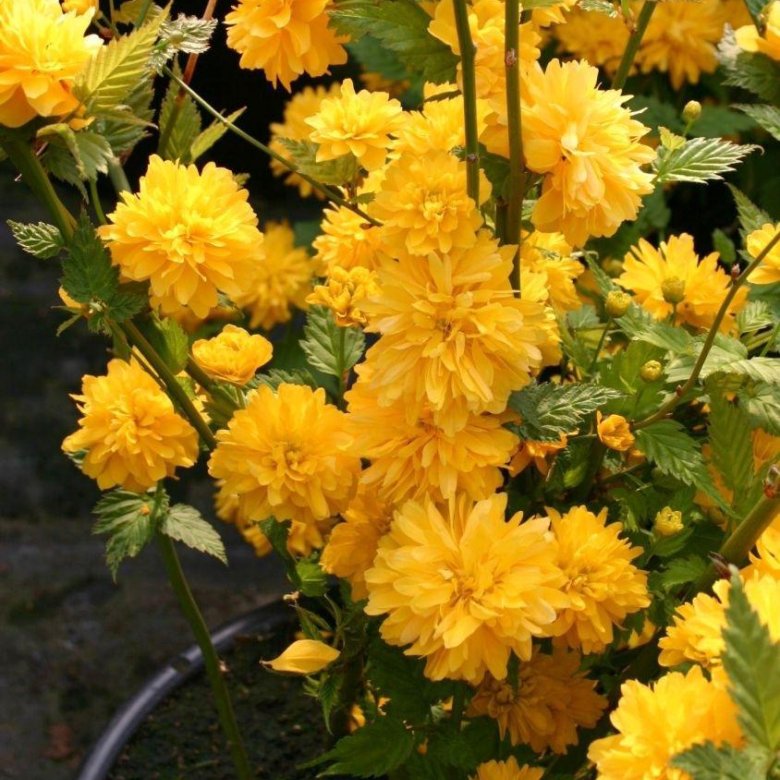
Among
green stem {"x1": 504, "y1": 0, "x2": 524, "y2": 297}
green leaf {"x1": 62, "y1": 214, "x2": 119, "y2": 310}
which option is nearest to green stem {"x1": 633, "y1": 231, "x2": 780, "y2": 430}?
green stem {"x1": 504, "y1": 0, "x2": 524, "y2": 297}

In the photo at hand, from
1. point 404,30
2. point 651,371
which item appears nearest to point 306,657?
point 651,371

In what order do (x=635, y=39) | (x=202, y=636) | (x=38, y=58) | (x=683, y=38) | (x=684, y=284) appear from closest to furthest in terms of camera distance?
(x=38, y=58)
(x=635, y=39)
(x=684, y=284)
(x=202, y=636)
(x=683, y=38)

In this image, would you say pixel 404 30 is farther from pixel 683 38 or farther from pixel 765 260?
pixel 683 38

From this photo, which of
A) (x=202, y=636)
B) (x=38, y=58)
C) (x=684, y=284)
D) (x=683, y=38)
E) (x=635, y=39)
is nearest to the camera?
(x=38, y=58)

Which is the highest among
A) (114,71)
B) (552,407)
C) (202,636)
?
(114,71)

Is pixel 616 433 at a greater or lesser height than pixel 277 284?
greater

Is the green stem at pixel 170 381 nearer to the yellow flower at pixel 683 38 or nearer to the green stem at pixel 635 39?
the green stem at pixel 635 39

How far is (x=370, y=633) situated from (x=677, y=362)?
259mm

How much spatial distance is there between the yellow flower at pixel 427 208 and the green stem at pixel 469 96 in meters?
0.01

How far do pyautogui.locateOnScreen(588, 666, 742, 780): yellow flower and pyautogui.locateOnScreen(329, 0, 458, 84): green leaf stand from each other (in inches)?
12.7

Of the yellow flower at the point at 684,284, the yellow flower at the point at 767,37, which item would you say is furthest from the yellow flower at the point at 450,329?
the yellow flower at the point at 767,37

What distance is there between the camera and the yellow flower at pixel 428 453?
1.89ft

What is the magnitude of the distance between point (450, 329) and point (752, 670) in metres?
0.21

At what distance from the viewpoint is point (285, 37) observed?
24.4 inches
